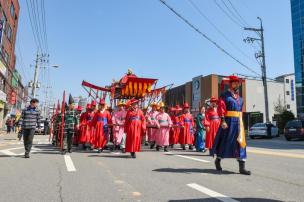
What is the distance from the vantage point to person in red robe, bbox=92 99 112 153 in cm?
1194

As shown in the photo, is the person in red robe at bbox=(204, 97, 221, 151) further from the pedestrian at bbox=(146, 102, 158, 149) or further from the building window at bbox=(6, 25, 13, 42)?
the building window at bbox=(6, 25, 13, 42)

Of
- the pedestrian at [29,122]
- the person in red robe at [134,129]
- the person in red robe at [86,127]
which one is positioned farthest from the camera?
the person in red robe at [86,127]

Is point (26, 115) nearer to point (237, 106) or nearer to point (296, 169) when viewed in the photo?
point (237, 106)

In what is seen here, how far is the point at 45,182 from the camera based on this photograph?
591 cm

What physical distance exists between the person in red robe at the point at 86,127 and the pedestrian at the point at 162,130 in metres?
2.53

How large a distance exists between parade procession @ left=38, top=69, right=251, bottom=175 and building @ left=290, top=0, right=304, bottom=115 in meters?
49.8

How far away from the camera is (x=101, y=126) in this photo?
12.1 metres

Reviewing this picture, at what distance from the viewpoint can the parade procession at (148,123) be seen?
23.4 ft

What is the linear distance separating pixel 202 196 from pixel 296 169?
392cm

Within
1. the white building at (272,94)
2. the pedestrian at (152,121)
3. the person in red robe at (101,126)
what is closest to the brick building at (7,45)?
the pedestrian at (152,121)

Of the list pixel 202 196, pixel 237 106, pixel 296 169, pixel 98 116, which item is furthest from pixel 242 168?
pixel 98 116

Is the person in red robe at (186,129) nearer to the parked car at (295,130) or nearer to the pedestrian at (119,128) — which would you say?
the pedestrian at (119,128)

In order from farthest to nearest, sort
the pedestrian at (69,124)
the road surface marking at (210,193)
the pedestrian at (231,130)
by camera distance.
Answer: the pedestrian at (69,124), the pedestrian at (231,130), the road surface marking at (210,193)

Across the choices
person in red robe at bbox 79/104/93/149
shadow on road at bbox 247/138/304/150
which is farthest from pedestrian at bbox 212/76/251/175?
shadow on road at bbox 247/138/304/150
